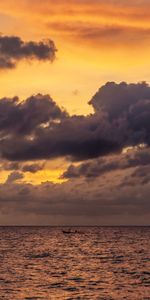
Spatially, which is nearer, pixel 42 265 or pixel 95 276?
pixel 95 276

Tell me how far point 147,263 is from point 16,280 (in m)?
38.1

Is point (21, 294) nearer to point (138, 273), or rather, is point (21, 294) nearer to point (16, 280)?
point (16, 280)

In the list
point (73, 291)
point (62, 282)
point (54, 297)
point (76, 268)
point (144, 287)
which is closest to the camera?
point (54, 297)

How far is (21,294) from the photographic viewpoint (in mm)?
58969

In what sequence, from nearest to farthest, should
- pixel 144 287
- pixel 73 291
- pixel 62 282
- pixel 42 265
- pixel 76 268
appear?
pixel 73 291
pixel 144 287
pixel 62 282
pixel 76 268
pixel 42 265

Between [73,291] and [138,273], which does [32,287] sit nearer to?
[73,291]

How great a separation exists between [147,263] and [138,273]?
2069cm

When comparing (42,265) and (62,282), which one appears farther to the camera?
(42,265)

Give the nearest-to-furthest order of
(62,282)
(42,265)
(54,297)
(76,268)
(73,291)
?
(54,297), (73,291), (62,282), (76,268), (42,265)

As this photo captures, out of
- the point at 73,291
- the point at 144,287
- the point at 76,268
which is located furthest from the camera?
the point at 76,268

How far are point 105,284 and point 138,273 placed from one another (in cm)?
1488

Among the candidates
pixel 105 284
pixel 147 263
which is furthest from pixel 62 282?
pixel 147 263

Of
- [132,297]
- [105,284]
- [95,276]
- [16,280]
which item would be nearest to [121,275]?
[95,276]

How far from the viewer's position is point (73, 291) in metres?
61.9
